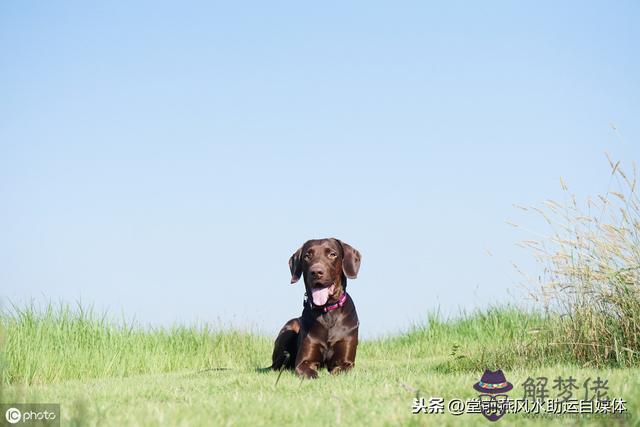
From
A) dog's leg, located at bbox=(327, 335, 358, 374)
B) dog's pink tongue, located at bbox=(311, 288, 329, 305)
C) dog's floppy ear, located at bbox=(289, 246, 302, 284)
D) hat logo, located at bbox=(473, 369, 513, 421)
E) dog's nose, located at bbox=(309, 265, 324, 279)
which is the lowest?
hat logo, located at bbox=(473, 369, 513, 421)

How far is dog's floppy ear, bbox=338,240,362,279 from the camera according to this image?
7849mm

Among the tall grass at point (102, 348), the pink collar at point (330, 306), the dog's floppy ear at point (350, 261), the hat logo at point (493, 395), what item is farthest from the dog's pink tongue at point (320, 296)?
the tall grass at point (102, 348)

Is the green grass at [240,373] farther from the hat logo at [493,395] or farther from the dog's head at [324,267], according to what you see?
the dog's head at [324,267]

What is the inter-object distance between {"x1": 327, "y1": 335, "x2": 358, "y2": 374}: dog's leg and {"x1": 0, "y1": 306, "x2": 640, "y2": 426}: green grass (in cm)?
21

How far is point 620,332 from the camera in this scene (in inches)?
316

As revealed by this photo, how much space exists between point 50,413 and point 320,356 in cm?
357

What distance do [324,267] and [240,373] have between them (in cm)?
202

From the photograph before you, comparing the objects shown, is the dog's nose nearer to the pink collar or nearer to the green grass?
the pink collar

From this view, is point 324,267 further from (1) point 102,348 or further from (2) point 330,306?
(1) point 102,348

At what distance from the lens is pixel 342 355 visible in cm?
768

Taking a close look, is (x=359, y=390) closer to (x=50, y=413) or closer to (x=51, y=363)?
(x=50, y=413)

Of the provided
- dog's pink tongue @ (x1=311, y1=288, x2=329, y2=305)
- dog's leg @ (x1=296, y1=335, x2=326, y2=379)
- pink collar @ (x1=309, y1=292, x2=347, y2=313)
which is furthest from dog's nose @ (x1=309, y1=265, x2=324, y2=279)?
dog's leg @ (x1=296, y1=335, x2=326, y2=379)

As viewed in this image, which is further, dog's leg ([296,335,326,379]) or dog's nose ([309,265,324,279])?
dog's leg ([296,335,326,379])

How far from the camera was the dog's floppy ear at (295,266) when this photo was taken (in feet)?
26.3
